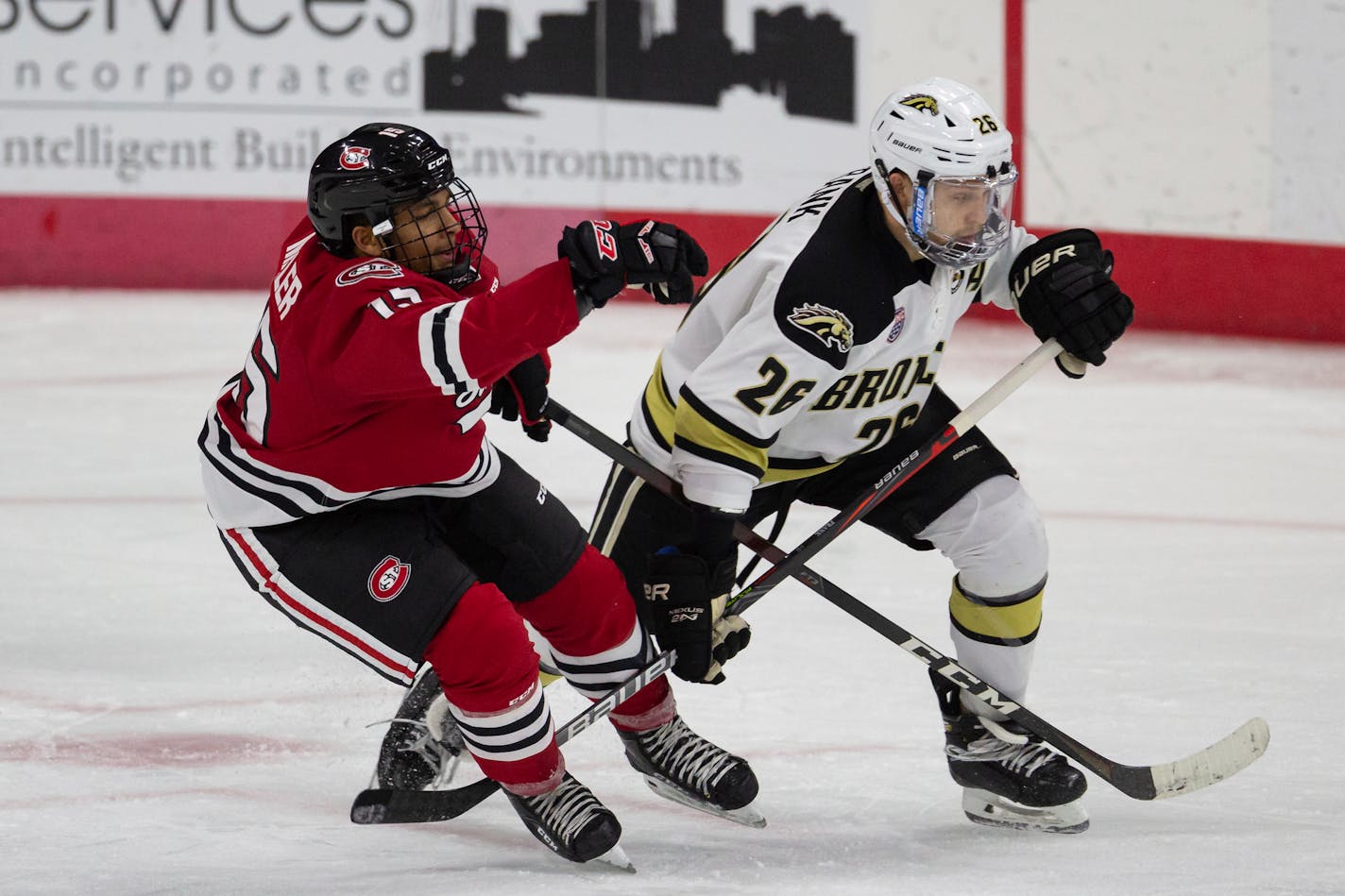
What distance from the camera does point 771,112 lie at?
6676mm

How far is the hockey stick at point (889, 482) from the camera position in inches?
99.0

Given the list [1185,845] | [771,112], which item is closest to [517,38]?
[771,112]

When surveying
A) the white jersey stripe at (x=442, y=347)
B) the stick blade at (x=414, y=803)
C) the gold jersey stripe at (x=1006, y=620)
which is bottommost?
the stick blade at (x=414, y=803)

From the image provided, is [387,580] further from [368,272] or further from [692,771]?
[692,771]

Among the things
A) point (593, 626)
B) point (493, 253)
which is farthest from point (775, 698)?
point (493, 253)

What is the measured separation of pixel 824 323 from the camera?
7.57 ft

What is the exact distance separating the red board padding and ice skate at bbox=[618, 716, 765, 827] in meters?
4.24

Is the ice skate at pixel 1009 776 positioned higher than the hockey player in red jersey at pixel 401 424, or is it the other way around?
the hockey player in red jersey at pixel 401 424

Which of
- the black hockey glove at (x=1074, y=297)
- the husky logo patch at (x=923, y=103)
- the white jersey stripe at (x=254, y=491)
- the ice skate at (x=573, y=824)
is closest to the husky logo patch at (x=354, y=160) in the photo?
the white jersey stripe at (x=254, y=491)

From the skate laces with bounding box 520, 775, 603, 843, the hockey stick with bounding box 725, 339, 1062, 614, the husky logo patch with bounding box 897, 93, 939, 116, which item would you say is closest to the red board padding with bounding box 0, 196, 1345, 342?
the hockey stick with bounding box 725, 339, 1062, 614

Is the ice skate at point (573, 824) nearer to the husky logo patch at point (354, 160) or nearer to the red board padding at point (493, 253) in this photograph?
the husky logo patch at point (354, 160)

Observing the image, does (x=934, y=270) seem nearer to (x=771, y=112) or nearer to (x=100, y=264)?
(x=771, y=112)

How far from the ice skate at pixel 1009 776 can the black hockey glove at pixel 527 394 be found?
0.71 meters

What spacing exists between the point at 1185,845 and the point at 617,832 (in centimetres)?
75
